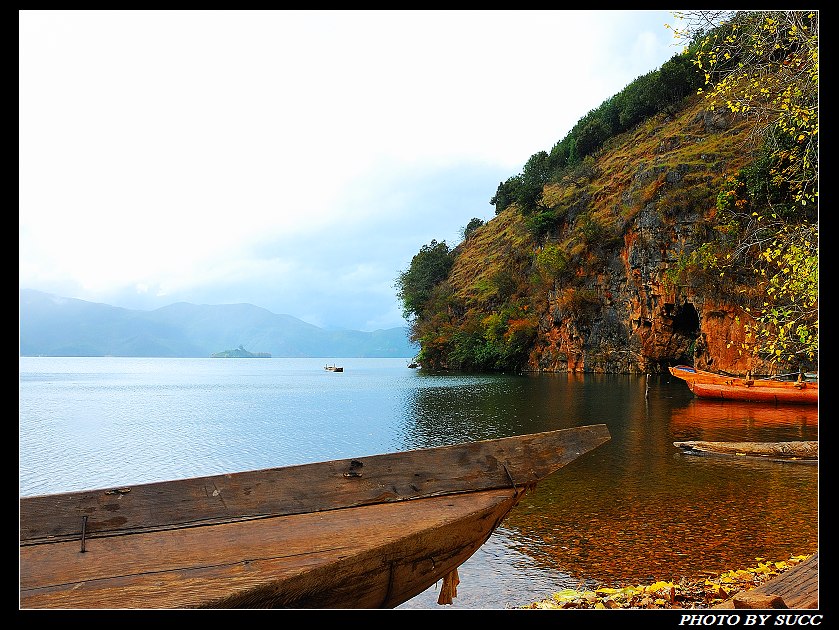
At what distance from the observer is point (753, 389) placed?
21.3m

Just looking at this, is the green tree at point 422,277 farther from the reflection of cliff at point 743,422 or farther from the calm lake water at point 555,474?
the reflection of cliff at point 743,422

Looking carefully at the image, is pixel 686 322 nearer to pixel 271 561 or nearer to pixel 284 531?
pixel 284 531

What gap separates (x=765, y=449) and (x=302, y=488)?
10292 millimetres

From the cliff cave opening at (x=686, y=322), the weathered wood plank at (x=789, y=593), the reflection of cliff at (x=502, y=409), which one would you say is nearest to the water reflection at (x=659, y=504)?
the reflection of cliff at (x=502, y=409)

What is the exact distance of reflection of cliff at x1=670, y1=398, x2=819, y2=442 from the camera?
46.8 ft

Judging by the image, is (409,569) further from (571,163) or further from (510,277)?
(571,163)

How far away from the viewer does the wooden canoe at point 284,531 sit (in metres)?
2.80

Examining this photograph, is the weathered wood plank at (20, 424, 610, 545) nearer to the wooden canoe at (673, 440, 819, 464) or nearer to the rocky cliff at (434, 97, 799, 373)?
the wooden canoe at (673, 440, 819, 464)

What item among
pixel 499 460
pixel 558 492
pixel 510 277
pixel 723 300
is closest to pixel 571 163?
pixel 510 277

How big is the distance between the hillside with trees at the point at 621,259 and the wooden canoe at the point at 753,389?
3.31ft

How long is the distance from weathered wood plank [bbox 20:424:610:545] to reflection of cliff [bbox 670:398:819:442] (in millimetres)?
11428

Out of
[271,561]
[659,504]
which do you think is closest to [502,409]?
[659,504]

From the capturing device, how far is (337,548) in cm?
315
